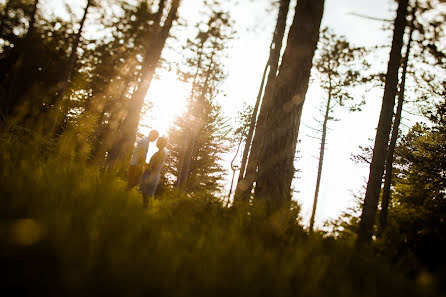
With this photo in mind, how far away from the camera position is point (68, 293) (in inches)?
30.0

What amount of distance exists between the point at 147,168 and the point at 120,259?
4.81 meters

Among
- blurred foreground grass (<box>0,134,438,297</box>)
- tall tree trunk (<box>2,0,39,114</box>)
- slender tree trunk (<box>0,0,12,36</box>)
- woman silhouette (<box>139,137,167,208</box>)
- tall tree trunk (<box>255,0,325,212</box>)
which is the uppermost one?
slender tree trunk (<box>0,0,12,36</box>)

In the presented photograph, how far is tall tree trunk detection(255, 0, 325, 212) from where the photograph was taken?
394 cm

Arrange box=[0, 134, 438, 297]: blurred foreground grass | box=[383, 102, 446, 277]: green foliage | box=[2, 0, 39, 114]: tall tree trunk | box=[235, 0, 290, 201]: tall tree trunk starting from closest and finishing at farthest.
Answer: box=[0, 134, 438, 297]: blurred foreground grass, box=[383, 102, 446, 277]: green foliage, box=[235, 0, 290, 201]: tall tree trunk, box=[2, 0, 39, 114]: tall tree trunk

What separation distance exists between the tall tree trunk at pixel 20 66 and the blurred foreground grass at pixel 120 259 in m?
16.9

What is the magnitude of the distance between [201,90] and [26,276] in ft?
69.6

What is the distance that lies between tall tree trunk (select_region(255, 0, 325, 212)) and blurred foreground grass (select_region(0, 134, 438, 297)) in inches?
74.8

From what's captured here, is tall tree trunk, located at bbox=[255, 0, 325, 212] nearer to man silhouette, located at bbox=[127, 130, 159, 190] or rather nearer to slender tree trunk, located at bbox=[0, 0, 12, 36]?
man silhouette, located at bbox=[127, 130, 159, 190]

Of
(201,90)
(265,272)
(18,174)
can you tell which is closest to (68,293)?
(265,272)

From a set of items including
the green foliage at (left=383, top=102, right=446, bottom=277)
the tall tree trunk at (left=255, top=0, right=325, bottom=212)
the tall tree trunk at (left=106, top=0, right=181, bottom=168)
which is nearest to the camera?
the green foliage at (left=383, top=102, right=446, bottom=277)

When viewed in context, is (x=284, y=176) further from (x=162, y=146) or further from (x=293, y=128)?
(x=162, y=146)

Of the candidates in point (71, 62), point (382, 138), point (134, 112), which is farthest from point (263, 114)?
point (71, 62)

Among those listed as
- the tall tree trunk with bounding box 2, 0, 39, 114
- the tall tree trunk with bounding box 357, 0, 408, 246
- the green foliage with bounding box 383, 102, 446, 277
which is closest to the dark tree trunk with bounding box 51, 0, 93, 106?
the tall tree trunk with bounding box 2, 0, 39, 114

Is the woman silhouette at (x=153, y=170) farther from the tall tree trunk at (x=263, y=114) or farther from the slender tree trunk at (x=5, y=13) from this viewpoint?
the slender tree trunk at (x=5, y=13)
